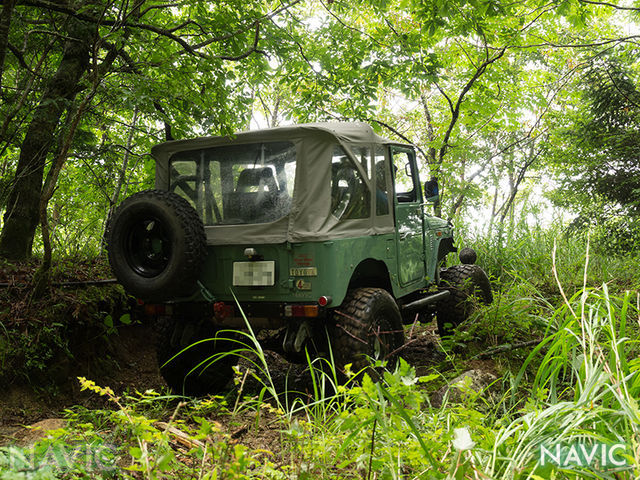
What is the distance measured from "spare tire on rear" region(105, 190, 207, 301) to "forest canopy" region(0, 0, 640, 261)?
61cm

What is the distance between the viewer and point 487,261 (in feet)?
28.9

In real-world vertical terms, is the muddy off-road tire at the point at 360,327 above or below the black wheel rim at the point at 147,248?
below

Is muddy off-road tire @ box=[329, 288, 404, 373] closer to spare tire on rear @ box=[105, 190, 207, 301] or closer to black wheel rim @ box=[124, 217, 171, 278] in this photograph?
spare tire on rear @ box=[105, 190, 207, 301]

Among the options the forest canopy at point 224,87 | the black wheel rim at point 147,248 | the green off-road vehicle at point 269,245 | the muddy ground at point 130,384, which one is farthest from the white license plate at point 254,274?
the forest canopy at point 224,87

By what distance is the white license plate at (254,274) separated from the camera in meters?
3.95

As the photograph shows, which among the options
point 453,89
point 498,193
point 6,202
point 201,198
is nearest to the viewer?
point 201,198

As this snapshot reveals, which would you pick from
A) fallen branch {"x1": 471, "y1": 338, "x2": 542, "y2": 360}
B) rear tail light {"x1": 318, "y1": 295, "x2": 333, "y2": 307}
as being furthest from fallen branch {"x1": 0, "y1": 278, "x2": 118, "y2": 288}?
fallen branch {"x1": 471, "y1": 338, "x2": 542, "y2": 360}

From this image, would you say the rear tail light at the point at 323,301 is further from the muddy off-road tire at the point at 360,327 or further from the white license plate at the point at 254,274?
the white license plate at the point at 254,274

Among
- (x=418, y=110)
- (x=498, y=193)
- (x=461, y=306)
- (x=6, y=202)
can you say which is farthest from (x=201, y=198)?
(x=498, y=193)

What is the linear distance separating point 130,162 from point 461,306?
5835mm

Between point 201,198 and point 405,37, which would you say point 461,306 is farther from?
point 405,37

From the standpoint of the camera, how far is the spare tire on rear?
12.5ft

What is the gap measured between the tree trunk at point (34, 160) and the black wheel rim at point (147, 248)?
2025 mm

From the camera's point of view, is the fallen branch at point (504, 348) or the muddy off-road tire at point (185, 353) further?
the muddy off-road tire at point (185, 353)
